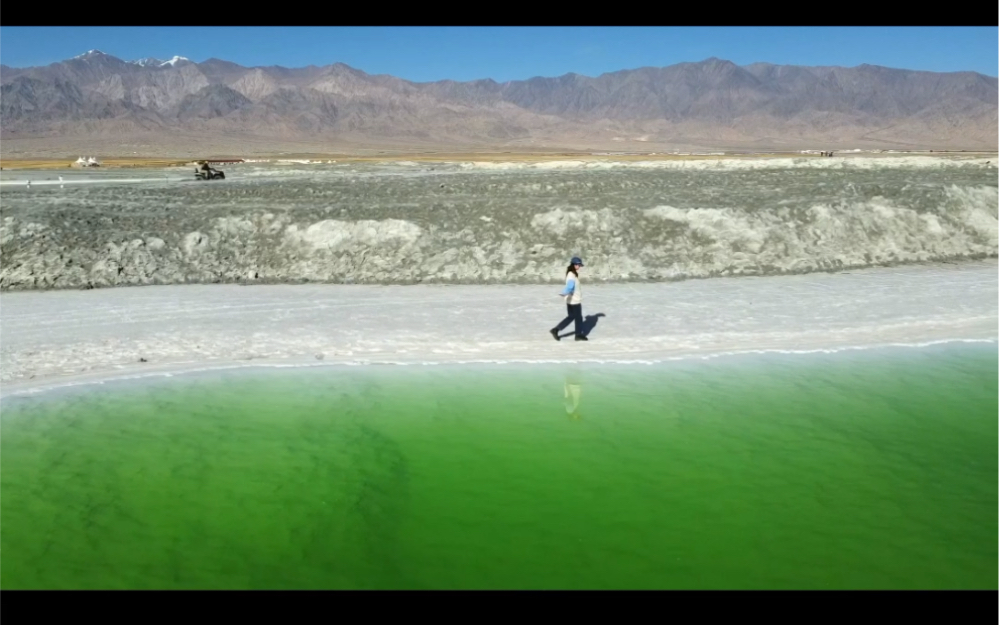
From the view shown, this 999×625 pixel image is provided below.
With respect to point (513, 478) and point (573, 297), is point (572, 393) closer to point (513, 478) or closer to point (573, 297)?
point (573, 297)

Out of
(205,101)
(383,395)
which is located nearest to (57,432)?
(383,395)

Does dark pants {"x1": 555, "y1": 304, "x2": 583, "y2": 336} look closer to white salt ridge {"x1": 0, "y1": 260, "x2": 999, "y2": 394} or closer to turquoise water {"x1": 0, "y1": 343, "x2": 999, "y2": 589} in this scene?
white salt ridge {"x1": 0, "y1": 260, "x2": 999, "y2": 394}

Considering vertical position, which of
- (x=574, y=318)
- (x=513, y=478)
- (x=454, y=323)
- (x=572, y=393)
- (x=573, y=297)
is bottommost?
(x=513, y=478)

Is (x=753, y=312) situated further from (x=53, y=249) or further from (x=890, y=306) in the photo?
(x=53, y=249)

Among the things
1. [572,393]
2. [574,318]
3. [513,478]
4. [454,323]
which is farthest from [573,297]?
[513,478]

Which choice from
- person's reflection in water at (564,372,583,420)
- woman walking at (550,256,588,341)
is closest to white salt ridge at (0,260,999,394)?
woman walking at (550,256,588,341)

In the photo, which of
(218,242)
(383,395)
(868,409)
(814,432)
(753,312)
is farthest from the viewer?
(218,242)
